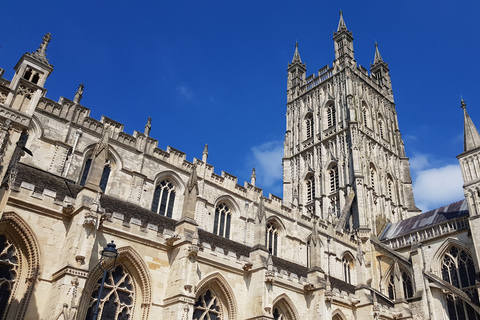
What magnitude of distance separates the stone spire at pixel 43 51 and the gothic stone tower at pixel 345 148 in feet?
82.9

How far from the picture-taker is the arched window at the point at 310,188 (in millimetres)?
41950

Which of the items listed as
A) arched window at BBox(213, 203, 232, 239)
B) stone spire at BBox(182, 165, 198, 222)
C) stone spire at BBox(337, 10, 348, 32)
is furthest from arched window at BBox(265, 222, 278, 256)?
stone spire at BBox(337, 10, 348, 32)

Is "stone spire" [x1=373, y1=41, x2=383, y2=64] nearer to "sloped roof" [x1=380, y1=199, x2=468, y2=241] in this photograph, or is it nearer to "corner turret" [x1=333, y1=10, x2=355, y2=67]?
"corner turret" [x1=333, y1=10, x2=355, y2=67]

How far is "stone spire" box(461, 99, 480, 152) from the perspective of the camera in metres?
29.9

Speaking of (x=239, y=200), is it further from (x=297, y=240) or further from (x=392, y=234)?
(x=392, y=234)

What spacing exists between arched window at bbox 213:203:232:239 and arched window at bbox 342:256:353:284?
11387 millimetres

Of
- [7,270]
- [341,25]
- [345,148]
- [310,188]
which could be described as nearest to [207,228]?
[7,270]

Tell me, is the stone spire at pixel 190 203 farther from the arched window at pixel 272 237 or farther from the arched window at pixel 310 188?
the arched window at pixel 310 188

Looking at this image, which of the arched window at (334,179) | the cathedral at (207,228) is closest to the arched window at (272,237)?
the cathedral at (207,228)

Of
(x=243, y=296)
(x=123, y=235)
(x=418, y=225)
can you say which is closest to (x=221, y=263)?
(x=243, y=296)

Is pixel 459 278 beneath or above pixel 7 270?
above

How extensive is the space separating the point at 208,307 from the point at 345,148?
27184mm

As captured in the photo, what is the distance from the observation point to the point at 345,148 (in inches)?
1597

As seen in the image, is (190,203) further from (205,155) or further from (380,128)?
(380,128)
